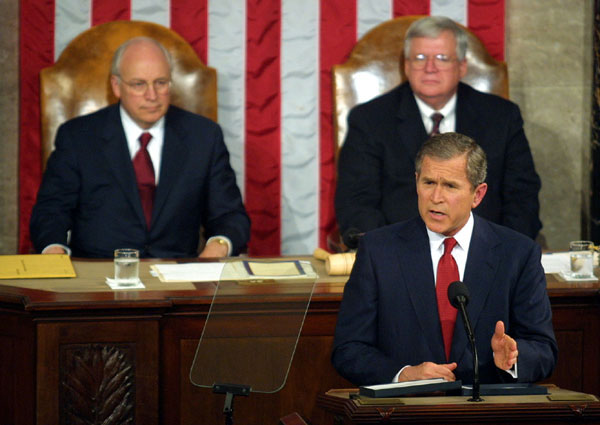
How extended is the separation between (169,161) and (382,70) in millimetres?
1234

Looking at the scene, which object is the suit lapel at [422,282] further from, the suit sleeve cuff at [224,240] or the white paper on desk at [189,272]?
the suit sleeve cuff at [224,240]

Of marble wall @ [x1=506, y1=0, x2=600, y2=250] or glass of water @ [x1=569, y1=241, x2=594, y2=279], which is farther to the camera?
marble wall @ [x1=506, y1=0, x2=600, y2=250]

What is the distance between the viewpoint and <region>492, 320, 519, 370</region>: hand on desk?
2754 millimetres

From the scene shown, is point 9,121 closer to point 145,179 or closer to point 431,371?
point 145,179

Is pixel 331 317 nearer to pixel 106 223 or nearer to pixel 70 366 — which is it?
pixel 70 366

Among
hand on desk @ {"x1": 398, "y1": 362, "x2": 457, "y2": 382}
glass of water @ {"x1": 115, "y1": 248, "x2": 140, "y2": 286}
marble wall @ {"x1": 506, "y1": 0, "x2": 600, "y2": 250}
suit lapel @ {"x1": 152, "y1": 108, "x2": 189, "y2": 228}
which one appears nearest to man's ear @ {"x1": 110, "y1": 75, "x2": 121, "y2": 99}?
suit lapel @ {"x1": 152, "y1": 108, "x2": 189, "y2": 228}

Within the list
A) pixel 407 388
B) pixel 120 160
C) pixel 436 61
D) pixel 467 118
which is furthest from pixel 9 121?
pixel 407 388

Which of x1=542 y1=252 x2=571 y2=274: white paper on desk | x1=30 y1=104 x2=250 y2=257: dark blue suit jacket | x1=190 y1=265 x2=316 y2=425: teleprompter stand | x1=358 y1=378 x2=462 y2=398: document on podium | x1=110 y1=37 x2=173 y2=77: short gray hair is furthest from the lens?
x1=110 y1=37 x2=173 y2=77: short gray hair

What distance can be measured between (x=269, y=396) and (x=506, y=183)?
1.87 meters

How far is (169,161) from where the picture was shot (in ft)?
16.3

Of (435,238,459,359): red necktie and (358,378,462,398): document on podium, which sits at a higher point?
(435,238,459,359): red necktie

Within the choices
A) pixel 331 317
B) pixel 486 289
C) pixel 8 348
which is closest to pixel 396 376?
pixel 486 289

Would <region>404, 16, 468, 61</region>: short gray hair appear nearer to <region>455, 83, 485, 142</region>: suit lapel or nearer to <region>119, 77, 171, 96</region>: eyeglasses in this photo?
<region>455, 83, 485, 142</region>: suit lapel

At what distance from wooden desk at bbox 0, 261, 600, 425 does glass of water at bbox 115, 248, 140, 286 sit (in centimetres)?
7
